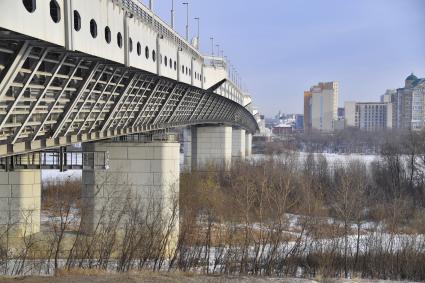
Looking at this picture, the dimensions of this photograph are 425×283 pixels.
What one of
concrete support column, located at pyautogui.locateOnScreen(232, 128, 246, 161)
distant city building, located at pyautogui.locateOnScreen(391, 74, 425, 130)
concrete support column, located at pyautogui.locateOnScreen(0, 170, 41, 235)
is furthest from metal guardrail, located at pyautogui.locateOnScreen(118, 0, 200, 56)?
distant city building, located at pyautogui.locateOnScreen(391, 74, 425, 130)

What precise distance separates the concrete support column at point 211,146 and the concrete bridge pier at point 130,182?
32.0 meters

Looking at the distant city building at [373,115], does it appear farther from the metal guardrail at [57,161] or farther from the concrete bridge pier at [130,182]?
the metal guardrail at [57,161]

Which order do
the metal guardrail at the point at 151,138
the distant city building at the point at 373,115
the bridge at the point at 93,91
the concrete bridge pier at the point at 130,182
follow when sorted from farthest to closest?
the distant city building at the point at 373,115, the metal guardrail at the point at 151,138, the concrete bridge pier at the point at 130,182, the bridge at the point at 93,91

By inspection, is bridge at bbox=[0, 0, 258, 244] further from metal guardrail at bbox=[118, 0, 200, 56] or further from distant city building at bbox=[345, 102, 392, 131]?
distant city building at bbox=[345, 102, 392, 131]

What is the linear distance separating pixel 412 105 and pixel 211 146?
99.6 metres

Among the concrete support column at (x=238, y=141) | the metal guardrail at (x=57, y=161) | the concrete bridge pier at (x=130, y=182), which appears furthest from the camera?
the concrete support column at (x=238, y=141)

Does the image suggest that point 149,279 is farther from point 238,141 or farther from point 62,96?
point 238,141

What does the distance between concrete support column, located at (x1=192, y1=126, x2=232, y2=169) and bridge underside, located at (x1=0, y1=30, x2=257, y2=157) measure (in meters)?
35.5

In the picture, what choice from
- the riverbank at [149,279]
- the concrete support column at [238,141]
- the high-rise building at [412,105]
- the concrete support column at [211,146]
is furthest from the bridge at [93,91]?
the high-rise building at [412,105]

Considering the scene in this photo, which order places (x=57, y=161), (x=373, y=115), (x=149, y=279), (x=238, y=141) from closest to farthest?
(x=149, y=279) < (x=57, y=161) < (x=238, y=141) < (x=373, y=115)

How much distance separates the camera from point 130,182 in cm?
2497

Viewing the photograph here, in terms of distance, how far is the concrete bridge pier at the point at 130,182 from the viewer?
24688mm

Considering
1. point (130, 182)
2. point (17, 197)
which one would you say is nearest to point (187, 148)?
point (17, 197)

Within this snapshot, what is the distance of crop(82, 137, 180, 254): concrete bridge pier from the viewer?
24.7 meters
